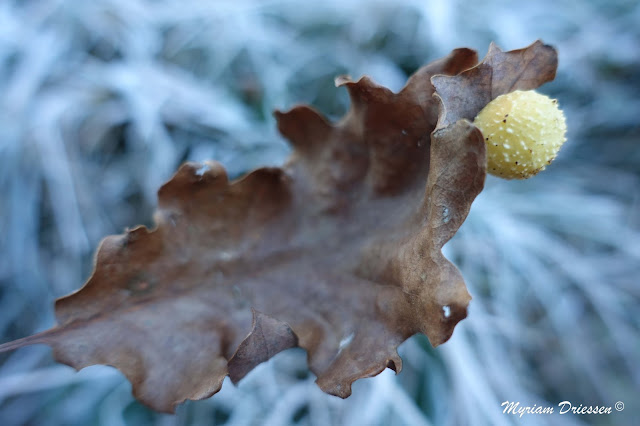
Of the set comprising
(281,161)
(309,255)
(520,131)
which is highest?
(520,131)

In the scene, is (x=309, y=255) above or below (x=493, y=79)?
below

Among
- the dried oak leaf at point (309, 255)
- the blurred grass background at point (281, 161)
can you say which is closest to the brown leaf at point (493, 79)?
the dried oak leaf at point (309, 255)

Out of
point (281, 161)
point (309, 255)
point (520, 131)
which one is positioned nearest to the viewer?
point (520, 131)

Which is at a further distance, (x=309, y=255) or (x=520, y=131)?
(x=309, y=255)

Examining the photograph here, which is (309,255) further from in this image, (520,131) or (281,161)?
(281,161)

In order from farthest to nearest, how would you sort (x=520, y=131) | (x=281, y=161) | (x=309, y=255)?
(x=281, y=161) → (x=309, y=255) → (x=520, y=131)

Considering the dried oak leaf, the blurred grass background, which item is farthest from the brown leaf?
the blurred grass background

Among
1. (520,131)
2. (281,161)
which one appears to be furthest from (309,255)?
(281,161)
